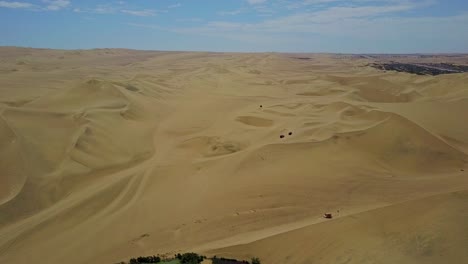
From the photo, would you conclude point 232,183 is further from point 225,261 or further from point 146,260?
point 146,260

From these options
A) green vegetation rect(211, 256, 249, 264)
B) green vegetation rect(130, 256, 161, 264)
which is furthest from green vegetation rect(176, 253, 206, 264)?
green vegetation rect(130, 256, 161, 264)

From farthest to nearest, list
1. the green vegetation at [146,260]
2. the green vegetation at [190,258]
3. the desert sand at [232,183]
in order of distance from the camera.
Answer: the desert sand at [232,183] → the green vegetation at [146,260] → the green vegetation at [190,258]

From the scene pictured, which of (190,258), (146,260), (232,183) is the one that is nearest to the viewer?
(190,258)

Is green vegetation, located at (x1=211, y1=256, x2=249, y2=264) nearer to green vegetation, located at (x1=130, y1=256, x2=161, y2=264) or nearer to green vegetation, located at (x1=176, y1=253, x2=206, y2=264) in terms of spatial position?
green vegetation, located at (x1=176, y1=253, x2=206, y2=264)

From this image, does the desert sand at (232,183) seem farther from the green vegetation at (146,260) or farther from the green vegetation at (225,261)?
the green vegetation at (146,260)

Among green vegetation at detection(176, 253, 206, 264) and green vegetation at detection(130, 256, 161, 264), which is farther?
green vegetation at detection(130, 256, 161, 264)

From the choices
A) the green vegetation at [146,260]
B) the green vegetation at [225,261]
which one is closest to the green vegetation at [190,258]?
the green vegetation at [225,261]

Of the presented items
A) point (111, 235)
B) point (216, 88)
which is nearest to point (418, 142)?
point (111, 235)

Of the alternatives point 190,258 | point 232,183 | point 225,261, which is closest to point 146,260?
point 190,258
